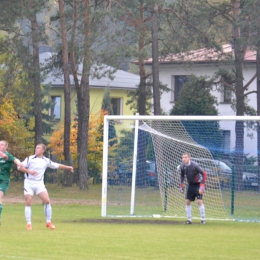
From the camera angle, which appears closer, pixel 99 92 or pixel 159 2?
pixel 159 2

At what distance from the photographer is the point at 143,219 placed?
1877 cm

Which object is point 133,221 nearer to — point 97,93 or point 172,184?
point 172,184

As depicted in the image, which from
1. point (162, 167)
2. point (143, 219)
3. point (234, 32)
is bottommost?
point (143, 219)

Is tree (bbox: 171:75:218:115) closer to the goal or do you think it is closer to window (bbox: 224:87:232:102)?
window (bbox: 224:87:232:102)

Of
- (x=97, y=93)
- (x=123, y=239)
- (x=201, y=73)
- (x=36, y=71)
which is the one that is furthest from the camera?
(x=97, y=93)

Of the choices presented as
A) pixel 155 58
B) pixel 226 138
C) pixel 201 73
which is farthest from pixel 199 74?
pixel 226 138

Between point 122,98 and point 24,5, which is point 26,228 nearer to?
point 24,5

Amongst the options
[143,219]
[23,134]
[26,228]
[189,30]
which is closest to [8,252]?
[26,228]

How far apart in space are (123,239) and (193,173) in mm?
4836

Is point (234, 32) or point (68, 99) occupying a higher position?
point (234, 32)

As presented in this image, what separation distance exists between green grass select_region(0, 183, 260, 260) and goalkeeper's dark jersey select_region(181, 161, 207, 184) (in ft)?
4.05

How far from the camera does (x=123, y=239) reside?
42.8 ft

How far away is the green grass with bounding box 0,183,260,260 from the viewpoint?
35.5ft

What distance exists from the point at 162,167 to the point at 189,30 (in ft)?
60.3
